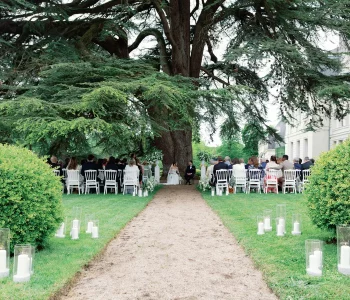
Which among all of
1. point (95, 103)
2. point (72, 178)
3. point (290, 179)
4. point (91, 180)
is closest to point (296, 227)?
point (95, 103)

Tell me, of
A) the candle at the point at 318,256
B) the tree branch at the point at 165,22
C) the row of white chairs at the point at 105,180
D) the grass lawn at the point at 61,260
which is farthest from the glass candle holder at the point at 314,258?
the tree branch at the point at 165,22

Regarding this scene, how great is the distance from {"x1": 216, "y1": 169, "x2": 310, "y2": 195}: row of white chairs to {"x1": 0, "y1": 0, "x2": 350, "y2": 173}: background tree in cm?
222

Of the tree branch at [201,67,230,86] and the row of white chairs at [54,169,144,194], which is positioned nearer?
the row of white chairs at [54,169,144,194]

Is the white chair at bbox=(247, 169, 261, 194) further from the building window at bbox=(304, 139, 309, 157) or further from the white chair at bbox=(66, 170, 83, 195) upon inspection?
the building window at bbox=(304, 139, 309, 157)

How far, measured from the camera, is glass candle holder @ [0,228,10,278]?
4.76m

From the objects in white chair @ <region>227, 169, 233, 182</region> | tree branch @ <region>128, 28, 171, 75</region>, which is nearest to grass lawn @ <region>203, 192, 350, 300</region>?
white chair @ <region>227, 169, 233, 182</region>

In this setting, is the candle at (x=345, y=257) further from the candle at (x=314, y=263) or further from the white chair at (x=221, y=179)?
the white chair at (x=221, y=179)

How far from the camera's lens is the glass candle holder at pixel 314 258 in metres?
4.76

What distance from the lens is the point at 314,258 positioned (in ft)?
15.8

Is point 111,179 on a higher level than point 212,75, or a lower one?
lower

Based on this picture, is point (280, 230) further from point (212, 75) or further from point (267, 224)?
point (212, 75)

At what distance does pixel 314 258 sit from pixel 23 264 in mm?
3127

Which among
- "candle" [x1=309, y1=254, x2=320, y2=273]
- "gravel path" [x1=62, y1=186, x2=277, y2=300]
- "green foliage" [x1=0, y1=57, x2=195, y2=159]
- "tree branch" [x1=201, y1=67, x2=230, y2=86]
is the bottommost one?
"gravel path" [x1=62, y1=186, x2=277, y2=300]

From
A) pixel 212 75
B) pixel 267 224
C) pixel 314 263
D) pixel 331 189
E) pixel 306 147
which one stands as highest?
pixel 212 75
